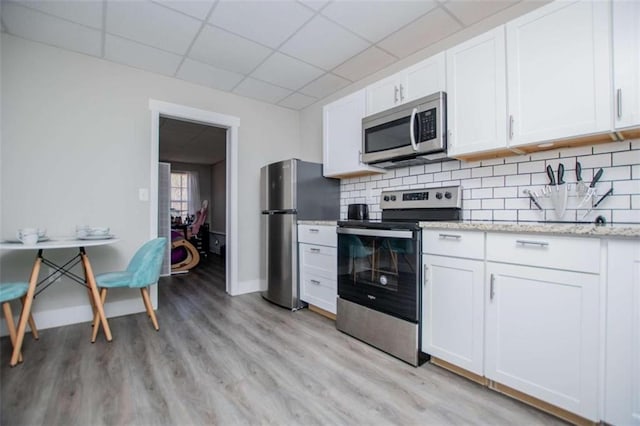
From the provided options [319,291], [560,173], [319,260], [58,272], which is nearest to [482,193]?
[560,173]

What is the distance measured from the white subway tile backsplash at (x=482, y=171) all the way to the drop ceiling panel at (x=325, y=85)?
1760 millimetres

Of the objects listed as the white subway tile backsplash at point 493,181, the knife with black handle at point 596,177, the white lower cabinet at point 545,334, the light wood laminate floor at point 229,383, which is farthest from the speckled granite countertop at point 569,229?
the light wood laminate floor at point 229,383

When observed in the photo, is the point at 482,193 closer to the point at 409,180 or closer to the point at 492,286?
the point at 409,180

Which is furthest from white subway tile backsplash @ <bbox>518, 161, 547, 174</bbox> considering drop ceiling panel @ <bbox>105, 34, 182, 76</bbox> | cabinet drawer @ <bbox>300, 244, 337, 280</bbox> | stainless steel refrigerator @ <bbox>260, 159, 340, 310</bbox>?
drop ceiling panel @ <bbox>105, 34, 182, 76</bbox>

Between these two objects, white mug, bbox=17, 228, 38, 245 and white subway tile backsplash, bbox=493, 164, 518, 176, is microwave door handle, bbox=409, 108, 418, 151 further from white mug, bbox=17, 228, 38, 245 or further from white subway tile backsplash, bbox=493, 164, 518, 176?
white mug, bbox=17, 228, 38, 245

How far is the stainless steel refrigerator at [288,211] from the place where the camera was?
297 cm

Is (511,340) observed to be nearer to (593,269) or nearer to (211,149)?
(593,269)

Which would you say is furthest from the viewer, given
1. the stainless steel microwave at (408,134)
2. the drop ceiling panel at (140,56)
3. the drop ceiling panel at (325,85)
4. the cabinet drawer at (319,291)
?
the drop ceiling panel at (325,85)

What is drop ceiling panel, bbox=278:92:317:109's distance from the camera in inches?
142

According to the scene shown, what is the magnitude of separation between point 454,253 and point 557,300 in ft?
1.67

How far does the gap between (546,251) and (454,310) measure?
0.59 metres

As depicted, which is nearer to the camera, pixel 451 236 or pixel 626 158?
pixel 626 158

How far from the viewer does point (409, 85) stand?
2.26m

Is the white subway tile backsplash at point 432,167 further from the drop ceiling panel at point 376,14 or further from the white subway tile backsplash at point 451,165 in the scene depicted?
the drop ceiling panel at point 376,14
